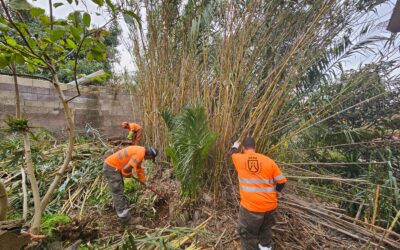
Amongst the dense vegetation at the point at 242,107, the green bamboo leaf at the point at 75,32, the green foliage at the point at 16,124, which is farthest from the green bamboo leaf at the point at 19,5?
the dense vegetation at the point at 242,107

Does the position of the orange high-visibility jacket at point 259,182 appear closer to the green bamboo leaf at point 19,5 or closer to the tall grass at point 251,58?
the tall grass at point 251,58

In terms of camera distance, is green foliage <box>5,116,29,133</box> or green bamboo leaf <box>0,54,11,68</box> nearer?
green bamboo leaf <box>0,54,11,68</box>

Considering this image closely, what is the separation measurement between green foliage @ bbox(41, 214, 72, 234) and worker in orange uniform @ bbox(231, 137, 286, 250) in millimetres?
1928

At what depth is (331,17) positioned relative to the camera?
2.79m

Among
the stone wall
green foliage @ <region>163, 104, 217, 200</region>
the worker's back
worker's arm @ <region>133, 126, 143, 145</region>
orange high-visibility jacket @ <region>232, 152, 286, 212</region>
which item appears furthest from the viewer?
worker's arm @ <region>133, 126, 143, 145</region>

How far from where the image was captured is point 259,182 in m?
2.60

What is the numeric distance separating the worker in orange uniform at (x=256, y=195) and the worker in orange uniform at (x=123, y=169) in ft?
4.37

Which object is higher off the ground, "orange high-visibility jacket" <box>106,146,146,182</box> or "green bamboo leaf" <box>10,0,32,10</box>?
"green bamboo leaf" <box>10,0,32,10</box>

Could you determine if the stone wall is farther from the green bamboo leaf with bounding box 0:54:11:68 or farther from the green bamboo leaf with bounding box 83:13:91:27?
the green bamboo leaf with bounding box 83:13:91:27

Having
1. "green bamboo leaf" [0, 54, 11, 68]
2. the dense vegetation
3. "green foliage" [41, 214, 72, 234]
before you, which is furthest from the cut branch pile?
"green bamboo leaf" [0, 54, 11, 68]

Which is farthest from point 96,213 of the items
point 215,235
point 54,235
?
point 215,235

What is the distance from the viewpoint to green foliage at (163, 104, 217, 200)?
9.35ft

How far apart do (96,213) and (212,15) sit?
10.0 ft

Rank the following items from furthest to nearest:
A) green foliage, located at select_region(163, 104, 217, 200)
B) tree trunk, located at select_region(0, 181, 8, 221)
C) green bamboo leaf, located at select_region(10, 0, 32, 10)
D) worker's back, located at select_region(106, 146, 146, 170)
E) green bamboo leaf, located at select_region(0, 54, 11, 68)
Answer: worker's back, located at select_region(106, 146, 146, 170)
green foliage, located at select_region(163, 104, 217, 200)
tree trunk, located at select_region(0, 181, 8, 221)
green bamboo leaf, located at select_region(0, 54, 11, 68)
green bamboo leaf, located at select_region(10, 0, 32, 10)
